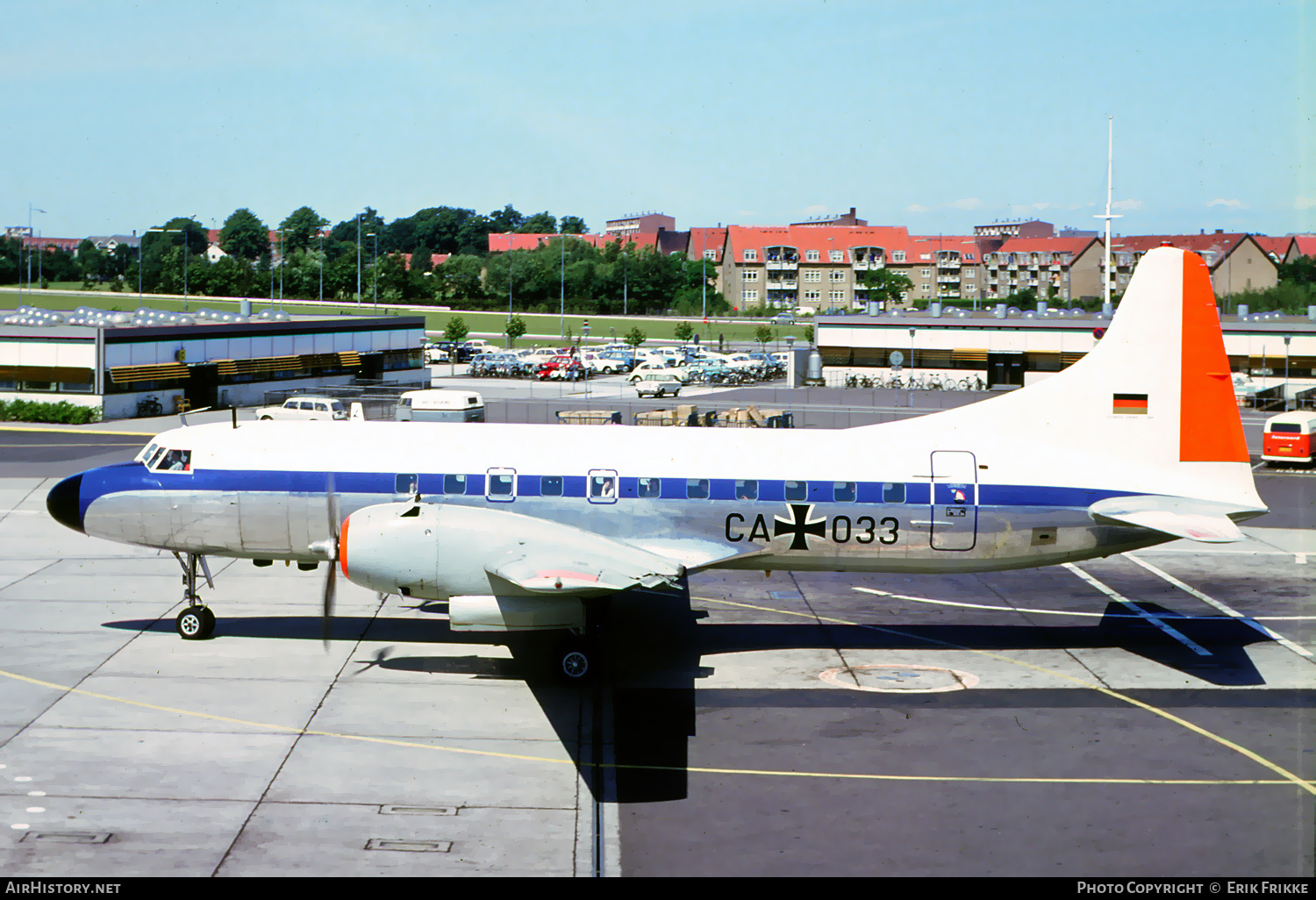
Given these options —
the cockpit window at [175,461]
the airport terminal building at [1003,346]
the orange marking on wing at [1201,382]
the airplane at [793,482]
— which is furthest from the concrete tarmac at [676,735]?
the airport terminal building at [1003,346]

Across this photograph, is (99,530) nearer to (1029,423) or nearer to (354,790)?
(354,790)

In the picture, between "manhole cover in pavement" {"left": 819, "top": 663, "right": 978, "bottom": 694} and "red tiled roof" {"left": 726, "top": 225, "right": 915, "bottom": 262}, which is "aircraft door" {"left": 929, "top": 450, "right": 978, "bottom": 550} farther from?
"red tiled roof" {"left": 726, "top": 225, "right": 915, "bottom": 262}

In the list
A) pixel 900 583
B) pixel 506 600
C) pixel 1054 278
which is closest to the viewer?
pixel 506 600

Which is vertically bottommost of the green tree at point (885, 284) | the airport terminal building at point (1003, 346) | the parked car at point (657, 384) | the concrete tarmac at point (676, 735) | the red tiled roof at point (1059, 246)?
the concrete tarmac at point (676, 735)

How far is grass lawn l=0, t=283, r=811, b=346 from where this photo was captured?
488ft

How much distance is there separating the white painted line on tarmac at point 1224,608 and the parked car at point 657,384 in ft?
162

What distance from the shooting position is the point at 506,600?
20.8 m

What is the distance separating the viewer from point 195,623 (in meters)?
24.1

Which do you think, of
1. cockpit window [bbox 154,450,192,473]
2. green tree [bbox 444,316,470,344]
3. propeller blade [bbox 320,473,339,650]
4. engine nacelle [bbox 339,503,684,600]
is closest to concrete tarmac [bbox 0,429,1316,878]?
propeller blade [bbox 320,473,339,650]

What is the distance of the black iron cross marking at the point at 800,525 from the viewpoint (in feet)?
76.9

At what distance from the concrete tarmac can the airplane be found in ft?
8.12

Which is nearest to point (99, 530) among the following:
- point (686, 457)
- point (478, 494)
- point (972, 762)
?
point (478, 494)

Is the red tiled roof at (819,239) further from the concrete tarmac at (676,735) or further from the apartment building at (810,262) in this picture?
the concrete tarmac at (676,735)

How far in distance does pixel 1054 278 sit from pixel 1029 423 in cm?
18807
